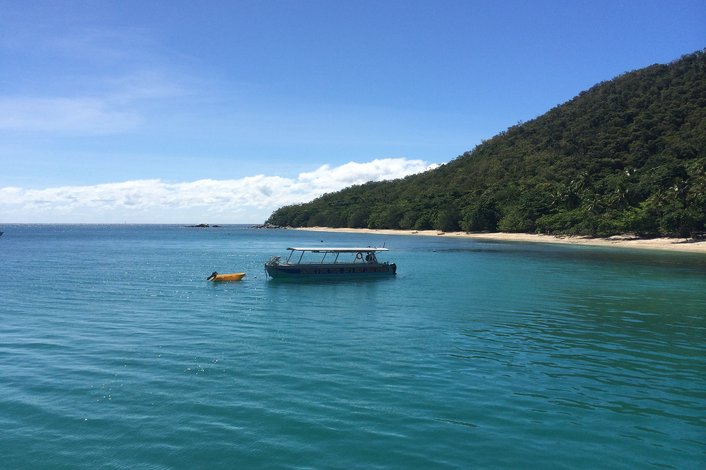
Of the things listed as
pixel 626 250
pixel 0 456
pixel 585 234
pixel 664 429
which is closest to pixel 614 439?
pixel 664 429

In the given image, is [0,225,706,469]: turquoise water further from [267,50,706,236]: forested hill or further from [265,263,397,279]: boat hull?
[267,50,706,236]: forested hill

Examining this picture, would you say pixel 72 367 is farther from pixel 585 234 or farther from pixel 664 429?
pixel 585 234

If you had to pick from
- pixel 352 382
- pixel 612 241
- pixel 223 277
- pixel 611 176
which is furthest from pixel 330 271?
pixel 611 176

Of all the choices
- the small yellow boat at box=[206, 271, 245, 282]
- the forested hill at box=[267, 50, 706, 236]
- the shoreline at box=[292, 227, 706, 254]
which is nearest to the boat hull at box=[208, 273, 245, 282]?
the small yellow boat at box=[206, 271, 245, 282]

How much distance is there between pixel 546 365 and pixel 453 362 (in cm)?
397

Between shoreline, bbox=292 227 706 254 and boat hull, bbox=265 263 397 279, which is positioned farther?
shoreline, bbox=292 227 706 254

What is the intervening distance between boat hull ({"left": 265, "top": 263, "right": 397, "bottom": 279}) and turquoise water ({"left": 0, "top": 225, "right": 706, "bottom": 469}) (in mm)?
11765

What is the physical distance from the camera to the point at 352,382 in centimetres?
1930

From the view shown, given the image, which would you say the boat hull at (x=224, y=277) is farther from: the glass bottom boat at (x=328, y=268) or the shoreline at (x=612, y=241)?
the shoreline at (x=612, y=241)

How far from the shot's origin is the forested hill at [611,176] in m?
105

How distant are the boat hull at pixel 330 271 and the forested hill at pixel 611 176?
65.7m

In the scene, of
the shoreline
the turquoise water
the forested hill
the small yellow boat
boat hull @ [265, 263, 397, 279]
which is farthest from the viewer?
the forested hill

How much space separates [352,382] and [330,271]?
3697cm

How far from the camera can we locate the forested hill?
345 feet
